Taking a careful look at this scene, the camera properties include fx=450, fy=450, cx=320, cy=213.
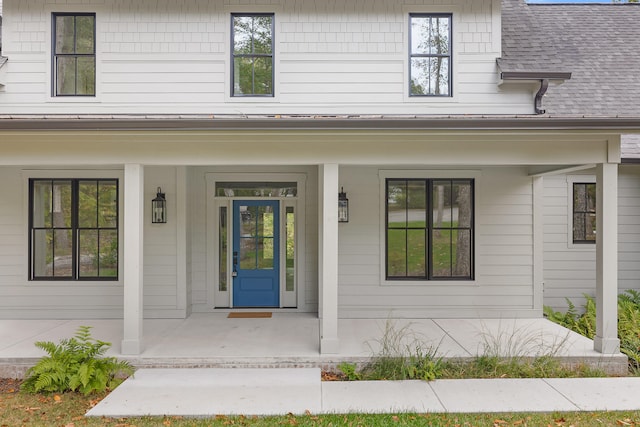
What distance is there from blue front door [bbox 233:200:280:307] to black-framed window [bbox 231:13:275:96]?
2032 mm

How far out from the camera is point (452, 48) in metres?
7.68

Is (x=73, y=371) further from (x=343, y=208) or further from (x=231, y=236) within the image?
(x=343, y=208)

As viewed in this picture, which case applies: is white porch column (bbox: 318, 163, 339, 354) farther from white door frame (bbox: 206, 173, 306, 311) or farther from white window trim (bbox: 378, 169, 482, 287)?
white door frame (bbox: 206, 173, 306, 311)

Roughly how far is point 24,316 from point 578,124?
890cm

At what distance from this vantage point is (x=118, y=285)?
772 centimetres

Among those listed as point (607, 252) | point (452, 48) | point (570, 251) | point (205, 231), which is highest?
point (452, 48)

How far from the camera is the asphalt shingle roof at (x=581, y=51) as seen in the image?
828 centimetres

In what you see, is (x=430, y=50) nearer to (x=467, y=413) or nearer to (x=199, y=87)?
(x=199, y=87)

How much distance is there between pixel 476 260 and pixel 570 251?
2024 millimetres

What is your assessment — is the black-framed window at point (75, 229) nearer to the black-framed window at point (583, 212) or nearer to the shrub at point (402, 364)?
the shrub at point (402, 364)

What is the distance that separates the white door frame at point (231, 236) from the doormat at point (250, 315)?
1.05 feet

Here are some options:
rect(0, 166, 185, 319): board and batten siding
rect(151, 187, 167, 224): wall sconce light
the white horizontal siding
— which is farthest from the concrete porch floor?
rect(151, 187, 167, 224): wall sconce light

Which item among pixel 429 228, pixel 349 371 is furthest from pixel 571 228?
pixel 349 371

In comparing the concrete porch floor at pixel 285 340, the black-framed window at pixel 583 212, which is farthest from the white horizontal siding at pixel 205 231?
the black-framed window at pixel 583 212
